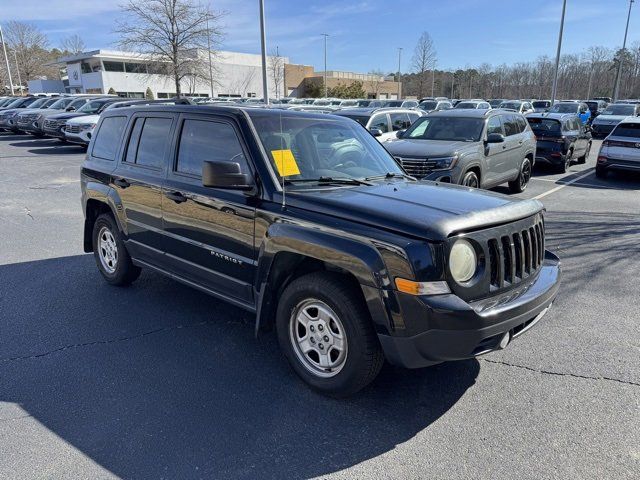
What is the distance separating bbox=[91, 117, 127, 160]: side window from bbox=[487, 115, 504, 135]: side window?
7538mm

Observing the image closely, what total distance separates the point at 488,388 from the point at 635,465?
0.98 m

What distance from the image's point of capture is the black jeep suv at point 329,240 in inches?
113

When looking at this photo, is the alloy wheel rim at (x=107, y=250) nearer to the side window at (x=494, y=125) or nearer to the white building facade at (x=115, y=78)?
the side window at (x=494, y=125)

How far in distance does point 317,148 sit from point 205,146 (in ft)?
3.10

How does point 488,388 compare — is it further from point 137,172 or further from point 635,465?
point 137,172

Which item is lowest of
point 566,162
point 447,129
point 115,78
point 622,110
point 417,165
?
point 566,162

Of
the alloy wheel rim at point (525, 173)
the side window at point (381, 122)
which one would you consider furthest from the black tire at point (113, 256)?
the alloy wheel rim at point (525, 173)

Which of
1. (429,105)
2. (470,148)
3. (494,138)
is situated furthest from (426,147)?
(429,105)

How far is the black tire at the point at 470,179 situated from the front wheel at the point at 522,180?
2.40 meters

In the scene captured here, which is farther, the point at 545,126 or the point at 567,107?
the point at 567,107

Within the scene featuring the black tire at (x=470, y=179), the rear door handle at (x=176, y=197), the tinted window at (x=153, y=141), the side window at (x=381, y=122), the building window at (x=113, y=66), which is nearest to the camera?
the rear door handle at (x=176, y=197)

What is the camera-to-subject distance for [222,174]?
3.39 meters

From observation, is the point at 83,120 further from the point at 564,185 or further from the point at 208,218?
the point at 208,218

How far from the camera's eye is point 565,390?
3473mm
